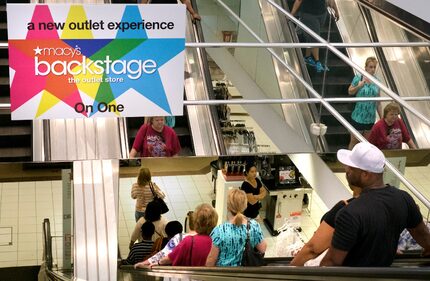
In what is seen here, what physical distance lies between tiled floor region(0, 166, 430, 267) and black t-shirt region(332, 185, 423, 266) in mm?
3815

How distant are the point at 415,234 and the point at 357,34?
5.22 meters

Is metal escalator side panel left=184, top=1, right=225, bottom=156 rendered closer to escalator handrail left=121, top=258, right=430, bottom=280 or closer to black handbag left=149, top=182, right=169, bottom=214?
black handbag left=149, top=182, right=169, bottom=214

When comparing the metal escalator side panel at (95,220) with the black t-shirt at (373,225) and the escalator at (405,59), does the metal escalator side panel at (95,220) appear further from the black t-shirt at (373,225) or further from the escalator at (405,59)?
the escalator at (405,59)

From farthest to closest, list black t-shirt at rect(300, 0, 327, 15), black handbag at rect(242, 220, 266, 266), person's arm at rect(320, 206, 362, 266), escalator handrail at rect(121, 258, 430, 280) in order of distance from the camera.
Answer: black t-shirt at rect(300, 0, 327, 15), black handbag at rect(242, 220, 266, 266), person's arm at rect(320, 206, 362, 266), escalator handrail at rect(121, 258, 430, 280)

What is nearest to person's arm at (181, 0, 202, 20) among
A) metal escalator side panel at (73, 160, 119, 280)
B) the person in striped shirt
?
metal escalator side panel at (73, 160, 119, 280)

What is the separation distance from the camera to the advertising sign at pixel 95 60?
17.7 feet

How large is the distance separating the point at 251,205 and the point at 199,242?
94.3 inches

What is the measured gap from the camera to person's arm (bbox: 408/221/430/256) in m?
3.28

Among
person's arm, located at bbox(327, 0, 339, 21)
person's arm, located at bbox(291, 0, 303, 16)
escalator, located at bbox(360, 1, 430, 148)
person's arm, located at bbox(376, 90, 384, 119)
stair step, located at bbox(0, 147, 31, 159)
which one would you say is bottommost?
stair step, located at bbox(0, 147, 31, 159)

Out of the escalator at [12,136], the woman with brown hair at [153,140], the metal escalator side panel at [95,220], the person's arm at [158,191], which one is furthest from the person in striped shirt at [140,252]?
the escalator at [12,136]

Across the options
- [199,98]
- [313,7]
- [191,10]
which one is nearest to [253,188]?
[199,98]

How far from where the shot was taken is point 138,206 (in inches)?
256

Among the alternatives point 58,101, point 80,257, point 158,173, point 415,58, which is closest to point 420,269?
point 80,257

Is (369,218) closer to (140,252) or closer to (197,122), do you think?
(140,252)
